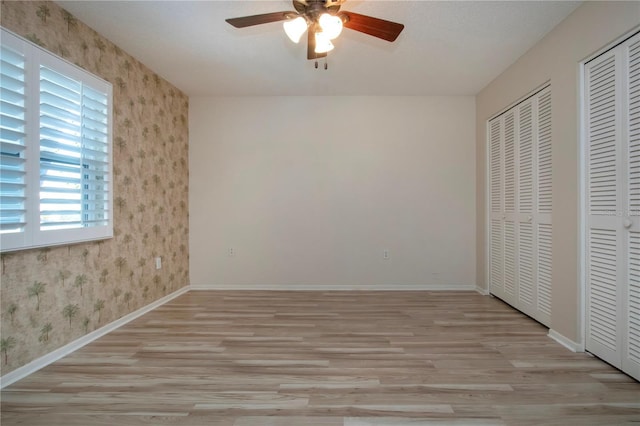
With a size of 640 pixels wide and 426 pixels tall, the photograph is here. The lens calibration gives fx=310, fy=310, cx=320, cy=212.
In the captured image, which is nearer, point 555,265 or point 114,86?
point 555,265

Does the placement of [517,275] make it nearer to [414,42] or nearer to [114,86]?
[414,42]

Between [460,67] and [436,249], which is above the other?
[460,67]

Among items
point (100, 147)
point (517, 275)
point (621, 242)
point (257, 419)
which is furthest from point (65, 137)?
point (517, 275)

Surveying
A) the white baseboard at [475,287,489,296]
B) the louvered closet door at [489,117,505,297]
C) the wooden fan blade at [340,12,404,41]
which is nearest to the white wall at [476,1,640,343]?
the louvered closet door at [489,117,505,297]

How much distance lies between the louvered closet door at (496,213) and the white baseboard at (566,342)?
97 cm

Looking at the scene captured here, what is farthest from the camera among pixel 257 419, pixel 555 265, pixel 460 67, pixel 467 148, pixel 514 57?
pixel 467 148

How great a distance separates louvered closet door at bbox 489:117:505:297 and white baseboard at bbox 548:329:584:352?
97 cm

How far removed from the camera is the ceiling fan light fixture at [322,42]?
6.36ft

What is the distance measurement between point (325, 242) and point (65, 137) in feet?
9.33

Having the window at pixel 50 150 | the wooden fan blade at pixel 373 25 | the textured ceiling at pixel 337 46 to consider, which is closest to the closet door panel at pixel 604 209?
the textured ceiling at pixel 337 46

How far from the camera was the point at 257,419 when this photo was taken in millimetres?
1594

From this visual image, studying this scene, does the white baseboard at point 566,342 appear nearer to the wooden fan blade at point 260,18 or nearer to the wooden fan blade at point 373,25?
the wooden fan blade at point 373,25

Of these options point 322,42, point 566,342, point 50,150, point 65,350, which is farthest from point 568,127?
point 65,350

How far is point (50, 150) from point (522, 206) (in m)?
4.02
